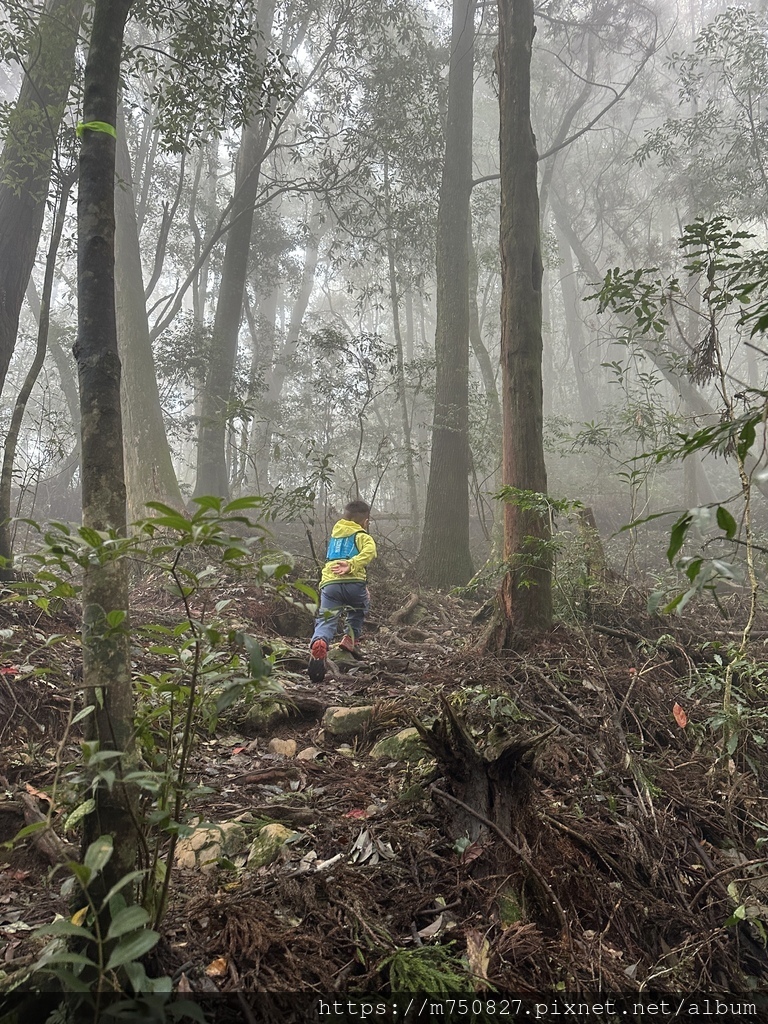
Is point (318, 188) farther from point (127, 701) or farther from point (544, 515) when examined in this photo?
point (127, 701)

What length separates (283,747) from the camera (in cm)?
387

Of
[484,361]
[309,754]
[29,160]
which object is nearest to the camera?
[309,754]

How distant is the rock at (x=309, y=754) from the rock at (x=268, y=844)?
94cm

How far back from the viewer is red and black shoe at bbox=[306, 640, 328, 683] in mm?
5035

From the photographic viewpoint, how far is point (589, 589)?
17.7 feet

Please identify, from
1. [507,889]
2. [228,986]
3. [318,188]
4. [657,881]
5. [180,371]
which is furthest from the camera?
[180,371]

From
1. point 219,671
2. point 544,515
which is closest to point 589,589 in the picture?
point 544,515

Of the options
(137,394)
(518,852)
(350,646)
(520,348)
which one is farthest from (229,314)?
(518,852)

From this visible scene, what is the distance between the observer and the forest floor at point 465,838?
6.82 ft

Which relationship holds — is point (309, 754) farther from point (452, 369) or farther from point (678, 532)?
point (452, 369)

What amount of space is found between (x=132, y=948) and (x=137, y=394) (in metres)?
9.53

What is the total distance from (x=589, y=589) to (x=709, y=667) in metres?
1.31

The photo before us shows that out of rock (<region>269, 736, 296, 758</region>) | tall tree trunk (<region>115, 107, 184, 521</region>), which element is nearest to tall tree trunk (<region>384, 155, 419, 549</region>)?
tall tree trunk (<region>115, 107, 184, 521</region>)

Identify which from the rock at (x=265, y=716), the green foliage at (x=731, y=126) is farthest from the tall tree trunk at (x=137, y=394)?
the green foliage at (x=731, y=126)
